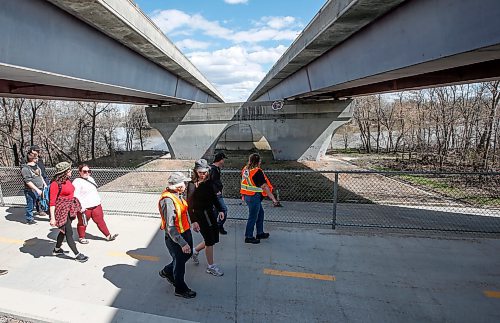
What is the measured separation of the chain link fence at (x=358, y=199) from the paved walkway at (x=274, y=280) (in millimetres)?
1072

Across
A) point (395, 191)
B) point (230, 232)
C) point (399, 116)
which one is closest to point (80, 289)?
point (230, 232)

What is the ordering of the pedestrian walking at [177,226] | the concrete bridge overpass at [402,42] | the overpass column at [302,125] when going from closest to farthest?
the pedestrian walking at [177,226] → the concrete bridge overpass at [402,42] → the overpass column at [302,125]

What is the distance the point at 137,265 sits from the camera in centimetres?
482

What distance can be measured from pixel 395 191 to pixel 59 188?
10285mm

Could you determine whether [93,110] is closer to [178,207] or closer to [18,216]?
[18,216]

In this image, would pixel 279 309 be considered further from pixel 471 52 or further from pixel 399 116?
pixel 399 116

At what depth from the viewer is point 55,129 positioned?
2203 cm

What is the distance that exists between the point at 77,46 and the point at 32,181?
3.32m

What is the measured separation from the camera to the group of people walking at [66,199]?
15.6 feet

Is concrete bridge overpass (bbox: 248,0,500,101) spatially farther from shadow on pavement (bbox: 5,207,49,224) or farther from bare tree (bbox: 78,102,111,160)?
bare tree (bbox: 78,102,111,160)

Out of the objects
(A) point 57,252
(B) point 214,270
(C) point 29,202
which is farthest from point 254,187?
(C) point 29,202

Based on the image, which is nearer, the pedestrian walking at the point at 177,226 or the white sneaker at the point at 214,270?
the pedestrian walking at the point at 177,226

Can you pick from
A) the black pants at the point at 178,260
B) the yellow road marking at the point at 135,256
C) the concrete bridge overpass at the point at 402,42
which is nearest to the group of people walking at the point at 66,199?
the yellow road marking at the point at 135,256

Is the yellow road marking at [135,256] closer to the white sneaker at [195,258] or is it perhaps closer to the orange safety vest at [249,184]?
the white sneaker at [195,258]
